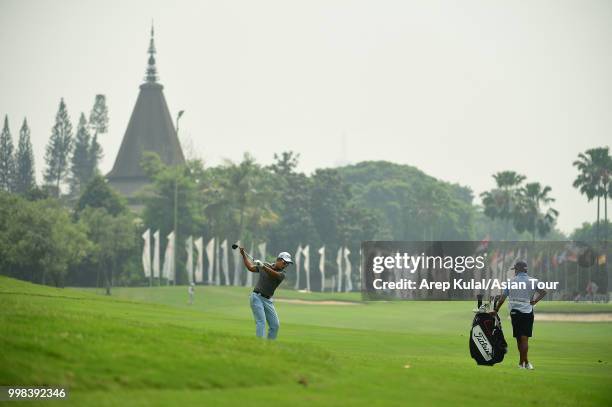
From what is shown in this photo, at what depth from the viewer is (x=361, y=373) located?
2277cm

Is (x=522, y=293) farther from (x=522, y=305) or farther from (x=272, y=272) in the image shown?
(x=272, y=272)

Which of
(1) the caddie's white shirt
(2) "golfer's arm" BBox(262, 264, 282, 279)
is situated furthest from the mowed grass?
(2) "golfer's arm" BBox(262, 264, 282, 279)

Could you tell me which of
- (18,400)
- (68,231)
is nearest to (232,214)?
(68,231)

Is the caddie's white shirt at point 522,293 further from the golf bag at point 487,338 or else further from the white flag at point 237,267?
the white flag at point 237,267

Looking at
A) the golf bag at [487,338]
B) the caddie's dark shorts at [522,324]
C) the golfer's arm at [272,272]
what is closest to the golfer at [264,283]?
the golfer's arm at [272,272]

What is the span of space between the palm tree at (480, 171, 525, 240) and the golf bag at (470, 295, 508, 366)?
147881 millimetres

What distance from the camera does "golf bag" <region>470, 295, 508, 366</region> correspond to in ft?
91.8

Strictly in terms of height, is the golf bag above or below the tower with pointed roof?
below

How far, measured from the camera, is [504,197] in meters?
177

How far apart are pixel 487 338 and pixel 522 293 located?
1.36 meters

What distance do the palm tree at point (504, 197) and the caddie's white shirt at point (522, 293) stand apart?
148278mm

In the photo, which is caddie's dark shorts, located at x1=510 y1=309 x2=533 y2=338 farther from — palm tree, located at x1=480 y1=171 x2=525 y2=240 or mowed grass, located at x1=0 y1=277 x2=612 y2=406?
palm tree, located at x1=480 y1=171 x2=525 y2=240

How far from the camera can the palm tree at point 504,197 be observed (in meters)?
175

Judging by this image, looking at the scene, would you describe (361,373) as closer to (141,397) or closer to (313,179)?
(141,397)
